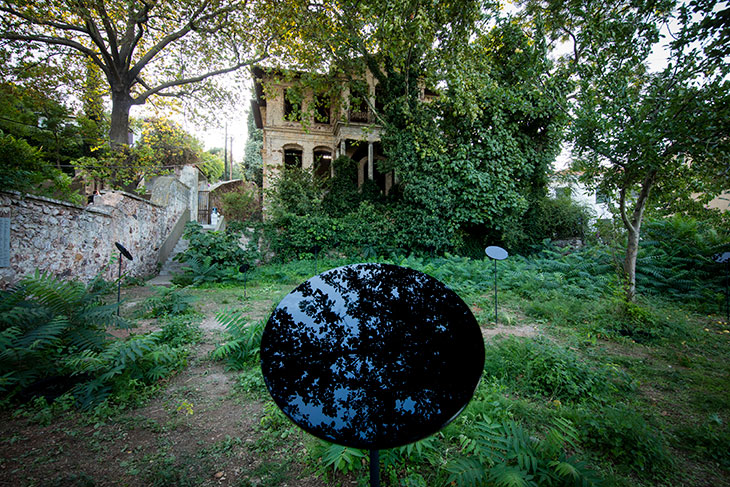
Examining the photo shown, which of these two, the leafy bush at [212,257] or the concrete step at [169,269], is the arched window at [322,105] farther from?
the concrete step at [169,269]

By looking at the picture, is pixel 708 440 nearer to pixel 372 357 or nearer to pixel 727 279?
pixel 372 357

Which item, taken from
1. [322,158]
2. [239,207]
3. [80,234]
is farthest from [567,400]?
[239,207]

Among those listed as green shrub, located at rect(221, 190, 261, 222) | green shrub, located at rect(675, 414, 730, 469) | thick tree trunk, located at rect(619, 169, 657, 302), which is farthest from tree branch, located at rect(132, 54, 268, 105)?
green shrub, located at rect(675, 414, 730, 469)

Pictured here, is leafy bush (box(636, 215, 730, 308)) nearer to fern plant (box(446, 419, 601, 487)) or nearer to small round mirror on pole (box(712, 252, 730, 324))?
small round mirror on pole (box(712, 252, 730, 324))

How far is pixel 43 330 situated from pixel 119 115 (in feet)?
33.9

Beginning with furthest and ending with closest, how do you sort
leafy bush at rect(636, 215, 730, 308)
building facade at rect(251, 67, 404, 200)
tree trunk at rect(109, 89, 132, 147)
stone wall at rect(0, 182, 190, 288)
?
building facade at rect(251, 67, 404, 200), tree trunk at rect(109, 89, 132, 147), leafy bush at rect(636, 215, 730, 308), stone wall at rect(0, 182, 190, 288)

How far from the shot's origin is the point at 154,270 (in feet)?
32.7

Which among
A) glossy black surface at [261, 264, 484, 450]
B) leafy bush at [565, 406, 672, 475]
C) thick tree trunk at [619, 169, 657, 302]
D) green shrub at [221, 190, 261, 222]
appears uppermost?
green shrub at [221, 190, 261, 222]

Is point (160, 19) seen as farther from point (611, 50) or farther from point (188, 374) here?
point (611, 50)

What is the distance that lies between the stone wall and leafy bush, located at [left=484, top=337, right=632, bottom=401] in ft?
24.4

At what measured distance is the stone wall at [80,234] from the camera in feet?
16.4

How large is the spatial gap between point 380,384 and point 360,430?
22 centimetres

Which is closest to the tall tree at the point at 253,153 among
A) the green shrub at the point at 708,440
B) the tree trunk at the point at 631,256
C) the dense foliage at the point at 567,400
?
the dense foliage at the point at 567,400

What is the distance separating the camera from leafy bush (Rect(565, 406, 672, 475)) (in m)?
2.12
